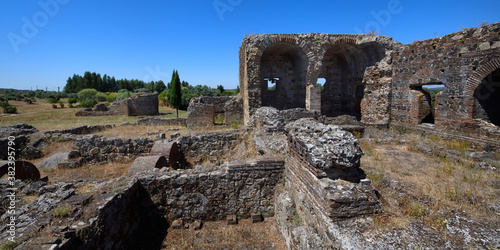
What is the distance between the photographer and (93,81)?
2414 inches

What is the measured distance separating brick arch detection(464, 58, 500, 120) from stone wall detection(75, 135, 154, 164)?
1176 centimetres

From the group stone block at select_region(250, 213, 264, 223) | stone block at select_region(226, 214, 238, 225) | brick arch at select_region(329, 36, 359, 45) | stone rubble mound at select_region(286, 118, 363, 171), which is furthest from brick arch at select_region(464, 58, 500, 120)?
stone block at select_region(226, 214, 238, 225)

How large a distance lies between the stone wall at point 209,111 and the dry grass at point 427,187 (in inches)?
380

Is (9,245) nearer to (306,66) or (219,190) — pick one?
(219,190)

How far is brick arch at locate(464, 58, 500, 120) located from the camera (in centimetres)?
739

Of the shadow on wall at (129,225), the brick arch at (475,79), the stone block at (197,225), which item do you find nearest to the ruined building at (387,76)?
the brick arch at (475,79)

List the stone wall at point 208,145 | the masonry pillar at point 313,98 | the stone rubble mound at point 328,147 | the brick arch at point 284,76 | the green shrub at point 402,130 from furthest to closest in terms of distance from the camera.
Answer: the brick arch at point 284,76 → the masonry pillar at point 313,98 → the green shrub at point 402,130 → the stone wall at point 208,145 → the stone rubble mound at point 328,147

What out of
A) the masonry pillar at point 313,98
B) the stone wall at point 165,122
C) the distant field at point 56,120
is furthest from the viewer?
the distant field at point 56,120

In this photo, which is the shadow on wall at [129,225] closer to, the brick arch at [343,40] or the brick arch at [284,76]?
the brick arch at [284,76]

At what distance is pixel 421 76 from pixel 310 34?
6.17m

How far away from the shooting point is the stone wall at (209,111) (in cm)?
1502

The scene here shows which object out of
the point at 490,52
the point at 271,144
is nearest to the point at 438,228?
the point at 271,144

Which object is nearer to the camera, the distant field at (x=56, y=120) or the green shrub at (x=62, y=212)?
the green shrub at (x=62, y=212)

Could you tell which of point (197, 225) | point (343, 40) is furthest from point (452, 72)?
point (197, 225)
